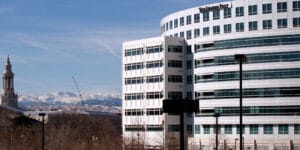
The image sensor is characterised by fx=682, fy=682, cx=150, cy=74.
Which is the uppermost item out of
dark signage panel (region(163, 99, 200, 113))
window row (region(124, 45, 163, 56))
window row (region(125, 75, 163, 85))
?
window row (region(124, 45, 163, 56))

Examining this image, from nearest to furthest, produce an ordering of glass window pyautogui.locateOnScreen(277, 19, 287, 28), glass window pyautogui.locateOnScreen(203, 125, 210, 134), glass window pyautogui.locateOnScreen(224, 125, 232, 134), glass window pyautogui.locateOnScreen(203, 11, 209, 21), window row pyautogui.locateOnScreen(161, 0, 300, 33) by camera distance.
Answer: glass window pyautogui.locateOnScreen(277, 19, 287, 28), window row pyautogui.locateOnScreen(161, 0, 300, 33), glass window pyautogui.locateOnScreen(224, 125, 232, 134), glass window pyautogui.locateOnScreen(203, 125, 210, 134), glass window pyautogui.locateOnScreen(203, 11, 209, 21)

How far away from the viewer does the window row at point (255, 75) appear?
11925 cm

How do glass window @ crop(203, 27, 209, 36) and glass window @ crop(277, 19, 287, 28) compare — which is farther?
glass window @ crop(203, 27, 209, 36)

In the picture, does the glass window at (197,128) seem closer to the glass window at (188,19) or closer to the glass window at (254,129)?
the glass window at (254,129)

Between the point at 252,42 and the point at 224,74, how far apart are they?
25.9 ft

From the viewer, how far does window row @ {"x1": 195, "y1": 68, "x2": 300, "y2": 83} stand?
119250mm

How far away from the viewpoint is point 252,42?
123 meters

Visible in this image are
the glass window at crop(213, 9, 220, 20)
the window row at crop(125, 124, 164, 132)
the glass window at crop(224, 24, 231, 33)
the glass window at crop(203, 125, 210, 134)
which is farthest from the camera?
the window row at crop(125, 124, 164, 132)

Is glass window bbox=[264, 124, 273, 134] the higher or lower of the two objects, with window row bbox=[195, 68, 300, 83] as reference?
lower

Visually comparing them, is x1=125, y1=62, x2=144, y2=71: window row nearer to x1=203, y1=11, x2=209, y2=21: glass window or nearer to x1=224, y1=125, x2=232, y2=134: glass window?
x1=203, y1=11, x2=209, y2=21: glass window

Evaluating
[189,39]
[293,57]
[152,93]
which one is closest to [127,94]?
[152,93]

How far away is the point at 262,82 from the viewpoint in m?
121

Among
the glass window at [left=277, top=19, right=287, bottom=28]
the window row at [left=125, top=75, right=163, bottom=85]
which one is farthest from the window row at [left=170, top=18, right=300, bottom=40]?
the window row at [left=125, top=75, right=163, bottom=85]

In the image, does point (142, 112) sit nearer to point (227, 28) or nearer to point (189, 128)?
point (189, 128)
